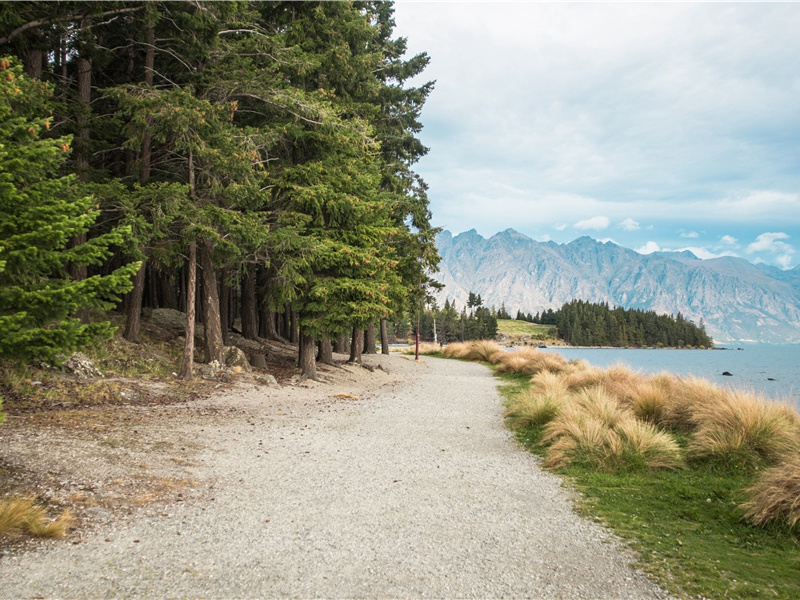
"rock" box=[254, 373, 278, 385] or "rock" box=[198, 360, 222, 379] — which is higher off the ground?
"rock" box=[198, 360, 222, 379]

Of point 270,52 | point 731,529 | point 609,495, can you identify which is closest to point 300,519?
point 609,495

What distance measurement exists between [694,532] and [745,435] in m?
3.49

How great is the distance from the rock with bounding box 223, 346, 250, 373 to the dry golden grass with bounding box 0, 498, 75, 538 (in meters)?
11.0

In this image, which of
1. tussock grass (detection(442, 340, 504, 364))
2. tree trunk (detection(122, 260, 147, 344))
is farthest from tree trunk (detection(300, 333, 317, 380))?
tussock grass (detection(442, 340, 504, 364))

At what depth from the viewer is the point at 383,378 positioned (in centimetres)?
1986

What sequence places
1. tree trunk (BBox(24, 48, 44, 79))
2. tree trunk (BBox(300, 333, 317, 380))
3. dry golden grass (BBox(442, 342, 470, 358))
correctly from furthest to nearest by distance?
dry golden grass (BBox(442, 342, 470, 358))
tree trunk (BBox(300, 333, 317, 380))
tree trunk (BBox(24, 48, 44, 79))

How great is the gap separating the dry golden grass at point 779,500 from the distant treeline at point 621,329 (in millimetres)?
145083

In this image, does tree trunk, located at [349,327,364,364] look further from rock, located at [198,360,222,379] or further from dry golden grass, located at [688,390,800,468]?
dry golden grass, located at [688,390,800,468]

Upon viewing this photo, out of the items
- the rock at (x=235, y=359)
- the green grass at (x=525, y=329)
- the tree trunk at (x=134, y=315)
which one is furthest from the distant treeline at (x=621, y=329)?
the tree trunk at (x=134, y=315)

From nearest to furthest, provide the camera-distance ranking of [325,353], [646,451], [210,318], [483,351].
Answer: [646,451] < [210,318] < [325,353] < [483,351]

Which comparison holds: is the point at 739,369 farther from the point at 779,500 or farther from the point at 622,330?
the point at 622,330

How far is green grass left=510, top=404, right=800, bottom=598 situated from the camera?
3.65 metres

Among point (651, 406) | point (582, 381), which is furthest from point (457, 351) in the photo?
point (651, 406)

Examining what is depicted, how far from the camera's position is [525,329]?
157500mm
